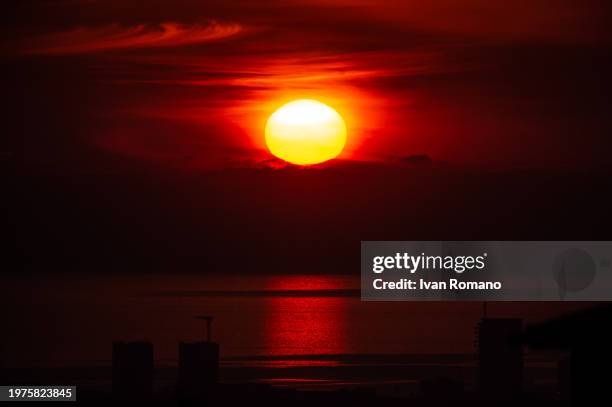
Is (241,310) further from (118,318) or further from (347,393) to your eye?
(347,393)

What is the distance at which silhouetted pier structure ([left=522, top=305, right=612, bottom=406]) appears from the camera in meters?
9.12

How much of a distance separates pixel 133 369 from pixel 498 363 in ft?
→ 118

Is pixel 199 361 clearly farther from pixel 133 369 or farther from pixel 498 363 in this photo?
pixel 498 363

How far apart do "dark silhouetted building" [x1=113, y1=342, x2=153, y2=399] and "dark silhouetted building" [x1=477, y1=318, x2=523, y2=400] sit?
26764 mm

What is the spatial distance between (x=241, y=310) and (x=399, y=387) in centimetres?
11866

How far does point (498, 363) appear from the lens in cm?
9356

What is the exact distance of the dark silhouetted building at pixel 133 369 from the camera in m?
73.4

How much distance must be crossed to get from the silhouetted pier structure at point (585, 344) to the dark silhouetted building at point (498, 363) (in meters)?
71.7

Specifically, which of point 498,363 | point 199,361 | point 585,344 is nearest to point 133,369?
point 199,361

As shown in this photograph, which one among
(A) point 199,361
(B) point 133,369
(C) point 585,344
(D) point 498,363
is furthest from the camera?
(D) point 498,363

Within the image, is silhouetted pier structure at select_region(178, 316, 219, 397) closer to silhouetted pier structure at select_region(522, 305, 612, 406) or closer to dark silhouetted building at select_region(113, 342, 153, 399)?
dark silhouetted building at select_region(113, 342, 153, 399)

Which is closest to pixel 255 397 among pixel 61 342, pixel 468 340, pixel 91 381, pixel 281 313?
pixel 91 381

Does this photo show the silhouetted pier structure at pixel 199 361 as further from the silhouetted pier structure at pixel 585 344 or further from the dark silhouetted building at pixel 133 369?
the silhouetted pier structure at pixel 585 344

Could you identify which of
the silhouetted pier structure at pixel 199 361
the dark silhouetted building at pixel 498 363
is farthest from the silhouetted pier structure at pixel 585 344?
the dark silhouetted building at pixel 498 363
